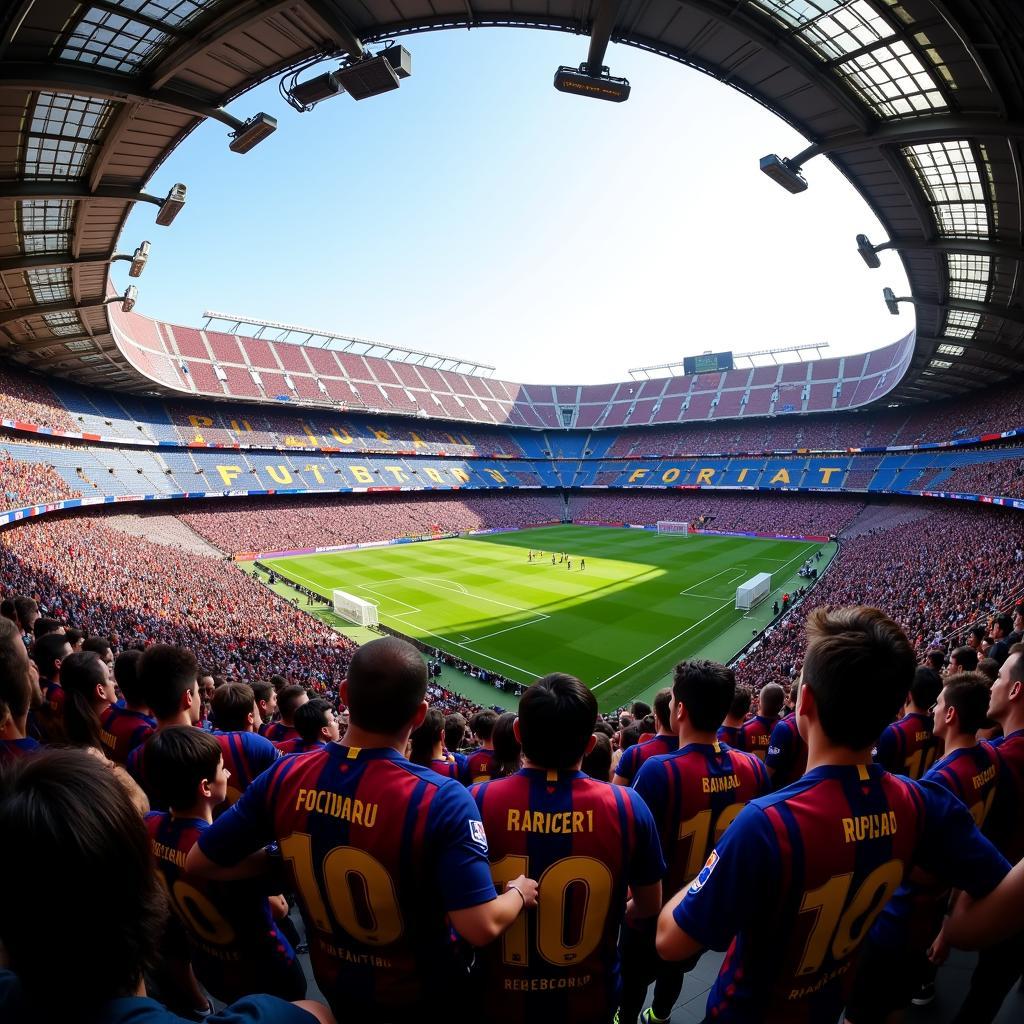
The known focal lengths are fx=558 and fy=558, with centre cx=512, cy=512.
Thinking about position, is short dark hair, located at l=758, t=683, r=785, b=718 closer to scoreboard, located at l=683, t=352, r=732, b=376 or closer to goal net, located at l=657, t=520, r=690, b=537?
goal net, located at l=657, t=520, r=690, b=537

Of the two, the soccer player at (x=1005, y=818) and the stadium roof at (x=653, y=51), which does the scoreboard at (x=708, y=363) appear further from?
the soccer player at (x=1005, y=818)

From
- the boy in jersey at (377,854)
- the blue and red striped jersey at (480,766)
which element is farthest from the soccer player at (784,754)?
the boy in jersey at (377,854)

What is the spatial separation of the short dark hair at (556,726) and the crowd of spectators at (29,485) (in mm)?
Answer: 30310

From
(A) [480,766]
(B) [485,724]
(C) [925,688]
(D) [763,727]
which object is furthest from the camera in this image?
(B) [485,724]

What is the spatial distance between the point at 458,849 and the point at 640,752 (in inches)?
102

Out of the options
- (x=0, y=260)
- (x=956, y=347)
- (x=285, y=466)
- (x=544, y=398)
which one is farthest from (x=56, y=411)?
(x=544, y=398)

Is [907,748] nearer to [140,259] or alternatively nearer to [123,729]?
[123,729]

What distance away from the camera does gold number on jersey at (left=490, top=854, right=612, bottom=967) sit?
8.11ft

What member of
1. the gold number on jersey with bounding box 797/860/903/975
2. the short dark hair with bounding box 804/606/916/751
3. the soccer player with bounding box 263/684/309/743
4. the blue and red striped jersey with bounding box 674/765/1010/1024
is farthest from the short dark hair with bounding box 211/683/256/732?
the short dark hair with bounding box 804/606/916/751

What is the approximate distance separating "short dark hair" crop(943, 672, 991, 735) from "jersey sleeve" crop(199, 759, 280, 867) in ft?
13.8

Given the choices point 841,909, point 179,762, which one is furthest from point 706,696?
point 179,762

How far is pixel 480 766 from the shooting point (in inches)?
216

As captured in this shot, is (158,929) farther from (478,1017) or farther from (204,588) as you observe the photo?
(204,588)

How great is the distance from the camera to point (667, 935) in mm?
2256
